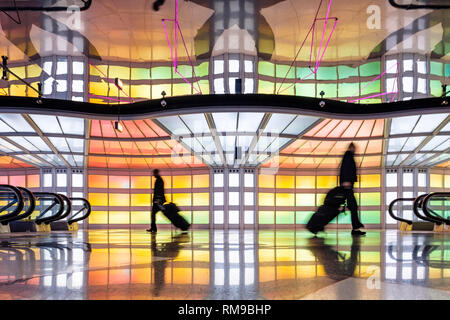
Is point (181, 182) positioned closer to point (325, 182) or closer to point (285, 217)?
point (285, 217)

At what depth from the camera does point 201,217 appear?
24.5 meters

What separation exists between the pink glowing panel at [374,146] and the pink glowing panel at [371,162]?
1305 millimetres

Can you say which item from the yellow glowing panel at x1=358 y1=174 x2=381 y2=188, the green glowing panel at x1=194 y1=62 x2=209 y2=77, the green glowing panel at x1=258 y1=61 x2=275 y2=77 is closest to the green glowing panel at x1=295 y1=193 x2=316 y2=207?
the yellow glowing panel at x1=358 y1=174 x2=381 y2=188

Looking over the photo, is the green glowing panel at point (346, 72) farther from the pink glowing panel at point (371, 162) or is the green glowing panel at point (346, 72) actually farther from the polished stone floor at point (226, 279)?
the polished stone floor at point (226, 279)

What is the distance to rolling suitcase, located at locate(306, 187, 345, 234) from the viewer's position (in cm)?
868

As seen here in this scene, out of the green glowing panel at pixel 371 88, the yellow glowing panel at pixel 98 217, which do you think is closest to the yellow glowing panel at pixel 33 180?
the yellow glowing panel at pixel 98 217

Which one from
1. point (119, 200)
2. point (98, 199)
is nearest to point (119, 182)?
point (119, 200)

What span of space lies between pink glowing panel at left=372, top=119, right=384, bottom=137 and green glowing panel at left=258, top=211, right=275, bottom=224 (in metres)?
8.51

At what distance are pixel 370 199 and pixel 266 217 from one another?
6.66 meters

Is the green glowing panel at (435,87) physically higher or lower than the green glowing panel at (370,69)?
lower

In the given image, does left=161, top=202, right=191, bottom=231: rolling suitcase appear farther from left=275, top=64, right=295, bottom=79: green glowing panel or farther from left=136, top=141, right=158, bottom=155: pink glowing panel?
left=275, top=64, right=295, bottom=79: green glowing panel

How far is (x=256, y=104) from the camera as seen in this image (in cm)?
1416

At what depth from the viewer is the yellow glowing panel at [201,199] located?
24.4 metres

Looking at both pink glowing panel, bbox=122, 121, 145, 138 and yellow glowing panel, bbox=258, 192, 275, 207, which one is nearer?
pink glowing panel, bbox=122, 121, 145, 138
